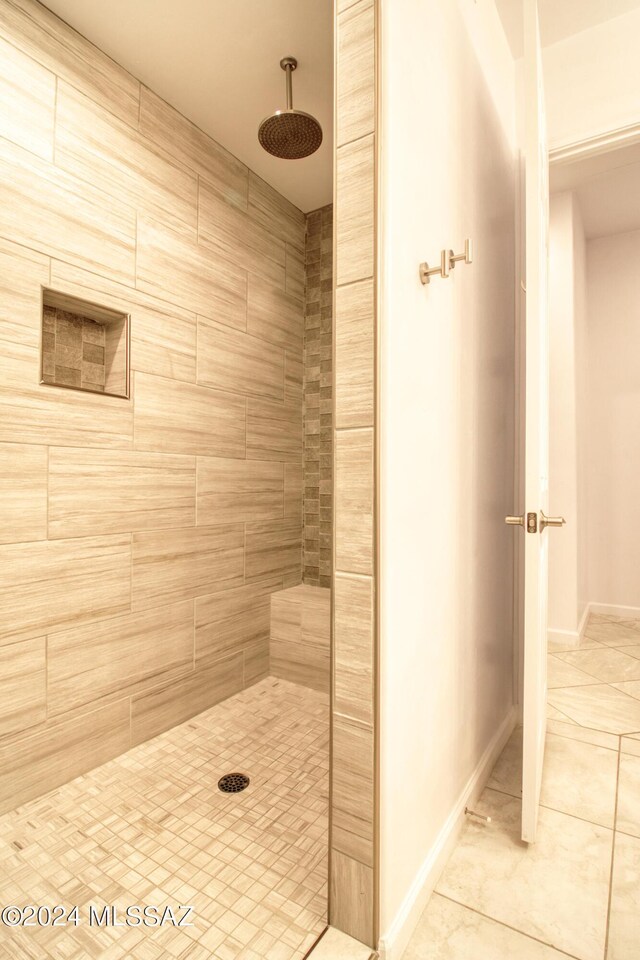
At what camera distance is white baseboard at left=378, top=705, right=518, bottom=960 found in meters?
1.03

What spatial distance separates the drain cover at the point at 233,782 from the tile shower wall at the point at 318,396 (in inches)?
47.8

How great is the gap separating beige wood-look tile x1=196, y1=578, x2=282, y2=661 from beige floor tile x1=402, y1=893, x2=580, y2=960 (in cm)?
133

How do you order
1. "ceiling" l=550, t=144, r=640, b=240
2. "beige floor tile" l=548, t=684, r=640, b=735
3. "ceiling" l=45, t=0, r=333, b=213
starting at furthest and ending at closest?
"ceiling" l=550, t=144, r=640, b=240 < "beige floor tile" l=548, t=684, r=640, b=735 < "ceiling" l=45, t=0, r=333, b=213

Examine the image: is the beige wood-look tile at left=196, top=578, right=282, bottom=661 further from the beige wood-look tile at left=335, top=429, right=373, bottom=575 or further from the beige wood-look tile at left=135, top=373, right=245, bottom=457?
the beige wood-look tile at left=335, top=429, right=373, bottom=575

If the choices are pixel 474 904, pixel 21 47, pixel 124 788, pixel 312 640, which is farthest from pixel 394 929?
pixel 21 47

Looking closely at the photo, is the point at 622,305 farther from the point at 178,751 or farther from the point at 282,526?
the point at 178,751

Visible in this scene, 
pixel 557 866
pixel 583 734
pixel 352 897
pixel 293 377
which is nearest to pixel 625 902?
pixel 557 866

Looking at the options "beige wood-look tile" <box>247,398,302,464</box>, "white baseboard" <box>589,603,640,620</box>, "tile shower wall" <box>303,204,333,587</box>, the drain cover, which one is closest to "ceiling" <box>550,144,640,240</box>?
"tile shower wall" <box>303,204,333,587</box>

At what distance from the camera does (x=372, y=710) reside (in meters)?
0.99

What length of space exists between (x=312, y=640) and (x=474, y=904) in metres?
1.34

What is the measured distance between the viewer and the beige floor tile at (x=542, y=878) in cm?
110

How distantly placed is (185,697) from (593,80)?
9.58 ft

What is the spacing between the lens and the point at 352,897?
1.04 metres

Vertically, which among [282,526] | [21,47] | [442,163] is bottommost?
[282,526]
